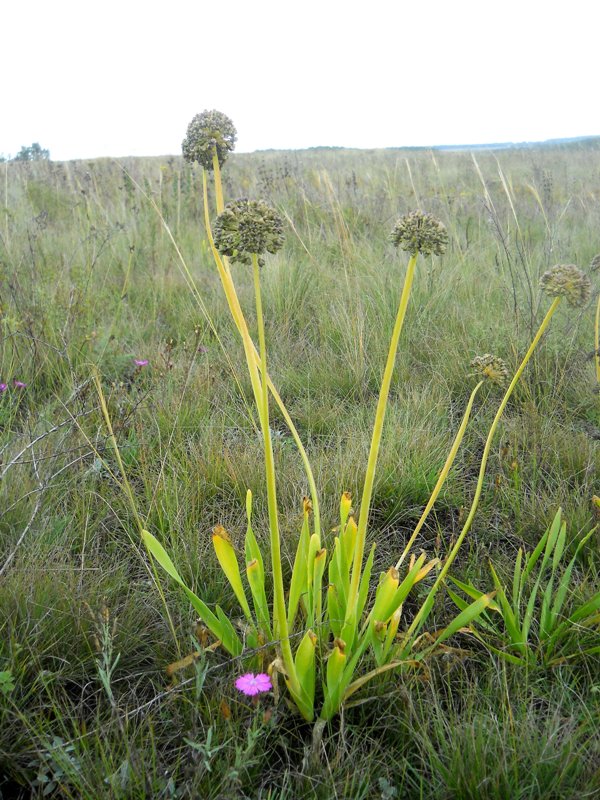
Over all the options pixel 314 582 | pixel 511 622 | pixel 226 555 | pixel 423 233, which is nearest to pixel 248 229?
pixel 423 233

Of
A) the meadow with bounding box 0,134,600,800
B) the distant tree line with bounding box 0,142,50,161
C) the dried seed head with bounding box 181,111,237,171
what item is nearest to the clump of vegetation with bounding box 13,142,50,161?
the distant tree line with bounding box 0,142,50,161

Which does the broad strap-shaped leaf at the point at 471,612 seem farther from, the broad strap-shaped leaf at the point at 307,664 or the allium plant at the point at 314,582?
the broad strap-shaped leaf at the point at 307,664

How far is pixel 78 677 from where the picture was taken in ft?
4.41

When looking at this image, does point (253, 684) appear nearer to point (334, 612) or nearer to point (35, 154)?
point (334, 612)

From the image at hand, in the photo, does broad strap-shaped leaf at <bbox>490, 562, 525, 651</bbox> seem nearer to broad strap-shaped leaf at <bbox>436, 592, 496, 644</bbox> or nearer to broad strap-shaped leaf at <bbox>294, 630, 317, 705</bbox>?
broad strap-shaped leaf at <bbox>436, 592, 496, 644</bbox>

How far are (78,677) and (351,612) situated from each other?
2.11 feet

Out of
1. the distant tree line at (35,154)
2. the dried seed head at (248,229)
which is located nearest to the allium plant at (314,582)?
the dried seed head at (248,229)

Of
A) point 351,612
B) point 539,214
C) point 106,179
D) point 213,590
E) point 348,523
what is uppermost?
point 106,179

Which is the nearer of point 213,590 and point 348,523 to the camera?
point 348,523

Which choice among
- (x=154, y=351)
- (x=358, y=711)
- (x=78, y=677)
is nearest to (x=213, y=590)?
(x=78, y=677)

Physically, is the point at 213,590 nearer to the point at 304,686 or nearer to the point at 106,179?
the point at 304,686

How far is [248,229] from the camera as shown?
1048 millimetres

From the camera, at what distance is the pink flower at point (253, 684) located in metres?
1.16

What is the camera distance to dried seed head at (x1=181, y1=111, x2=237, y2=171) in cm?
123
